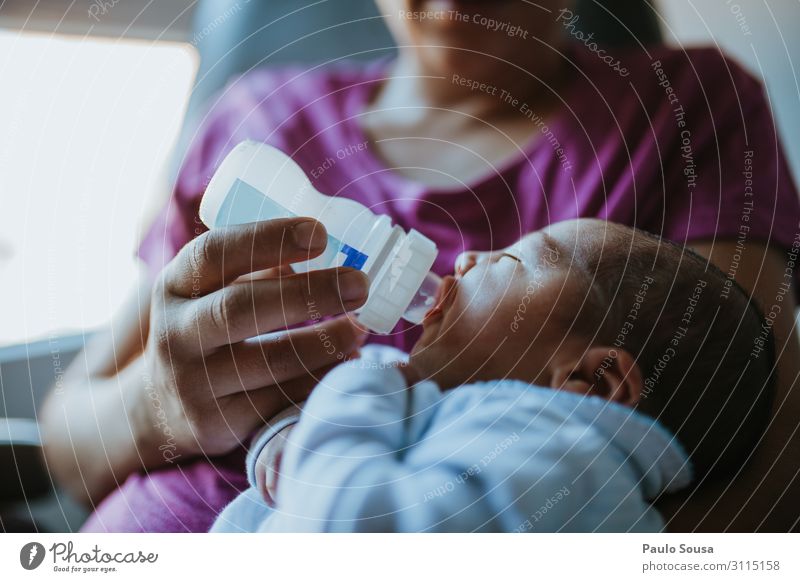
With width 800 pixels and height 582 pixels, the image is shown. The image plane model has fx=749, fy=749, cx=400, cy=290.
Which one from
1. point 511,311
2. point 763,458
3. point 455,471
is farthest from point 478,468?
point 763,458

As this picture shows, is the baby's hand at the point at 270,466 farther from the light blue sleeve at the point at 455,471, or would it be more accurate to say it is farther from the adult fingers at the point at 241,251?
the adult fingers at the point at 241,251

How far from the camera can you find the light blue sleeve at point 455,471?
54 centimetres

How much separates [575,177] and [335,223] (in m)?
0.20

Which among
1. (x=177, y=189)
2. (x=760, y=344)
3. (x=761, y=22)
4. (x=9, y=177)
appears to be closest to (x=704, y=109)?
(x=761, y=22)

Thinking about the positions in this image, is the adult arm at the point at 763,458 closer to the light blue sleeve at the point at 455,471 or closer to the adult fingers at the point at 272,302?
the light blue sleeve at the point at 455,471

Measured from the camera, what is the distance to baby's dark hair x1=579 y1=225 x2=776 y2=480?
552mm

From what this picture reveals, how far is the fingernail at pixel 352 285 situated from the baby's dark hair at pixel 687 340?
0.17m

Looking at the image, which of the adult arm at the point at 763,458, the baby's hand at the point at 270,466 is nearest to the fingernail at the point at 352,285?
the baby's hand at the point at 270,466

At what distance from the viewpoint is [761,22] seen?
23.2 inches

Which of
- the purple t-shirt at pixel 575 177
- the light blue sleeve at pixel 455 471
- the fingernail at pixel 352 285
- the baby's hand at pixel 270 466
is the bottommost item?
the baby's hand at pixel 270 466

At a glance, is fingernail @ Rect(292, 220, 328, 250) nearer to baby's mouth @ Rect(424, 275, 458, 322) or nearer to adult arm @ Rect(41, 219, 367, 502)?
adult arm @ Rect(41, 219, 367, 502)

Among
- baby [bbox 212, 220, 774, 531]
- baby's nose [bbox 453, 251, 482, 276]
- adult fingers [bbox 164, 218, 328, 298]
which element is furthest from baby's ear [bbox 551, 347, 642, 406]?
adult fingers [bbox 164, 218, 328, 298]

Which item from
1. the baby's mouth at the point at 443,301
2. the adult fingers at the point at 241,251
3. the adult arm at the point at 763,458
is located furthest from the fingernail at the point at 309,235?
the adult arm at the point at 763,458

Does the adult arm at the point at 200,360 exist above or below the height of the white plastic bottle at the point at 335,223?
below
